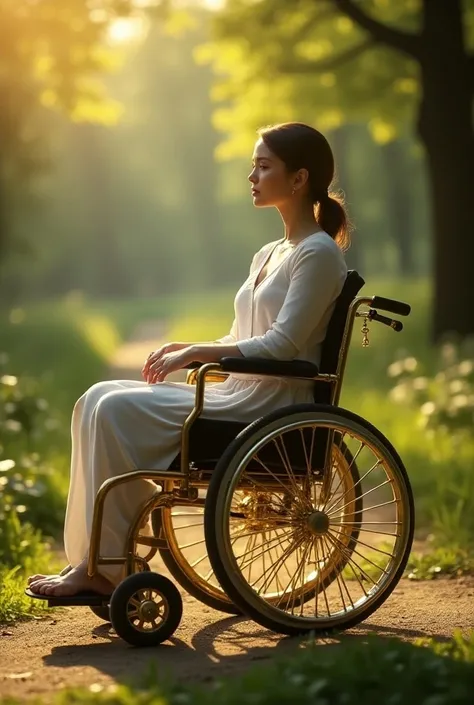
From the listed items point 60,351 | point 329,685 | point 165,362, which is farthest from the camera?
point 60,351

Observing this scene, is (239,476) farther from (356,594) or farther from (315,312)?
(356,594)

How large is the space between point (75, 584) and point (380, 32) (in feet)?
30.4

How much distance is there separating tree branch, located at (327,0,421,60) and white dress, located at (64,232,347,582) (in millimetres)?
8402

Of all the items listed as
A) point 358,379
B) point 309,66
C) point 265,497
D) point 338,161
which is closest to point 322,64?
point 309,66

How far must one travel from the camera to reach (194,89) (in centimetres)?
5366

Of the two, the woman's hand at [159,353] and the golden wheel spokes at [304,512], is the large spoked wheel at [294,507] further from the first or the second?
the woman's hand at [159,353]

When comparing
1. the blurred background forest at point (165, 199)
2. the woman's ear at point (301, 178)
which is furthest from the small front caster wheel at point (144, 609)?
the blurred background forest at point (165, 199)

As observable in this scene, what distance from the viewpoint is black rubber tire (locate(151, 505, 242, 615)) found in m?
4.41

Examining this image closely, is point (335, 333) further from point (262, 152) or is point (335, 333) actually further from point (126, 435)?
point (126, 435)

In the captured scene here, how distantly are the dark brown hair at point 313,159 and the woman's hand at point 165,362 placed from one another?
0.69 meters

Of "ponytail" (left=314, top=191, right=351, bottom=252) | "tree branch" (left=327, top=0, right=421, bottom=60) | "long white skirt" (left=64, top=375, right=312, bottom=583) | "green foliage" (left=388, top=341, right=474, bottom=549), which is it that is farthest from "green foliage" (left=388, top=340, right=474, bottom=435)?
"long white skirt" (left=64, top=375, right=312, bottom=583)

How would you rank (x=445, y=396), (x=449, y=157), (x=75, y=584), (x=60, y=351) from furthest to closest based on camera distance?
1. (x=60, y=351)
2. (x=449, y=157)
3. (x=445, y=396)
4. (x=75, y=584)

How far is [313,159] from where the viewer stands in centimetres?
423

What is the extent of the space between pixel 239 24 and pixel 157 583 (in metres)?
10.0
